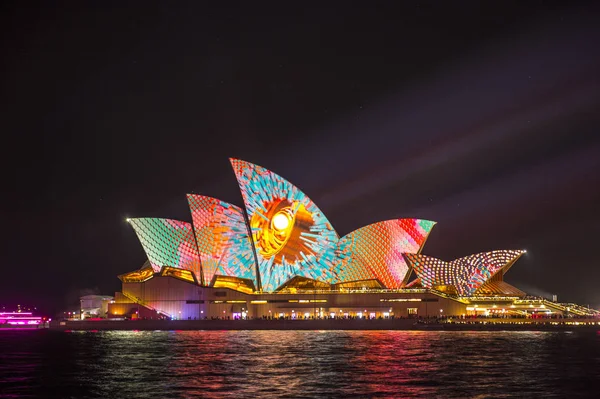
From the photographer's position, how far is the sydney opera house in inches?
3474

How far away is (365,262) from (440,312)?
10.8m

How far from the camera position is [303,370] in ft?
130

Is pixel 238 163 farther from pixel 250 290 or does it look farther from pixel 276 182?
pixel 250 290

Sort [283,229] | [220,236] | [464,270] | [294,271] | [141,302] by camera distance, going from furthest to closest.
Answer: [464,270] < [141,302] < [294,271] < [283,229] < [220,236]

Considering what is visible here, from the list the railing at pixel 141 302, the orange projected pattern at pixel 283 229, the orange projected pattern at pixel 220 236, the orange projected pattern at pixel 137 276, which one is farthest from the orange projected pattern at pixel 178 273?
the orange projected pattern at pixel 283 229

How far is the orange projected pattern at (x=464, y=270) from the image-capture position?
92.6m

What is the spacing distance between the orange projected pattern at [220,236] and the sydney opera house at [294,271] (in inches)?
4.6

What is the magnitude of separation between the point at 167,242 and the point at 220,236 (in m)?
6.34

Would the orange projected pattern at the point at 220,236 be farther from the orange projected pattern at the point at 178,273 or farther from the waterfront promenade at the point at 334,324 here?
the waterfront promenade at the point at 334,324

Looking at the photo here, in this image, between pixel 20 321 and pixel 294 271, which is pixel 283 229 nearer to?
pixel 294 271

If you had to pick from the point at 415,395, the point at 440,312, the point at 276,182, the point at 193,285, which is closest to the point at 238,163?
the point at 276,182

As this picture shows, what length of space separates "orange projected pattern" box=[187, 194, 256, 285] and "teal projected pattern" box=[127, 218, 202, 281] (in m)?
1.68

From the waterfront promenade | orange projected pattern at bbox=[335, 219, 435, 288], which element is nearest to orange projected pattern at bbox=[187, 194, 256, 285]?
the waterfront promenade

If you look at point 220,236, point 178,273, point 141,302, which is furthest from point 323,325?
point 141,302
